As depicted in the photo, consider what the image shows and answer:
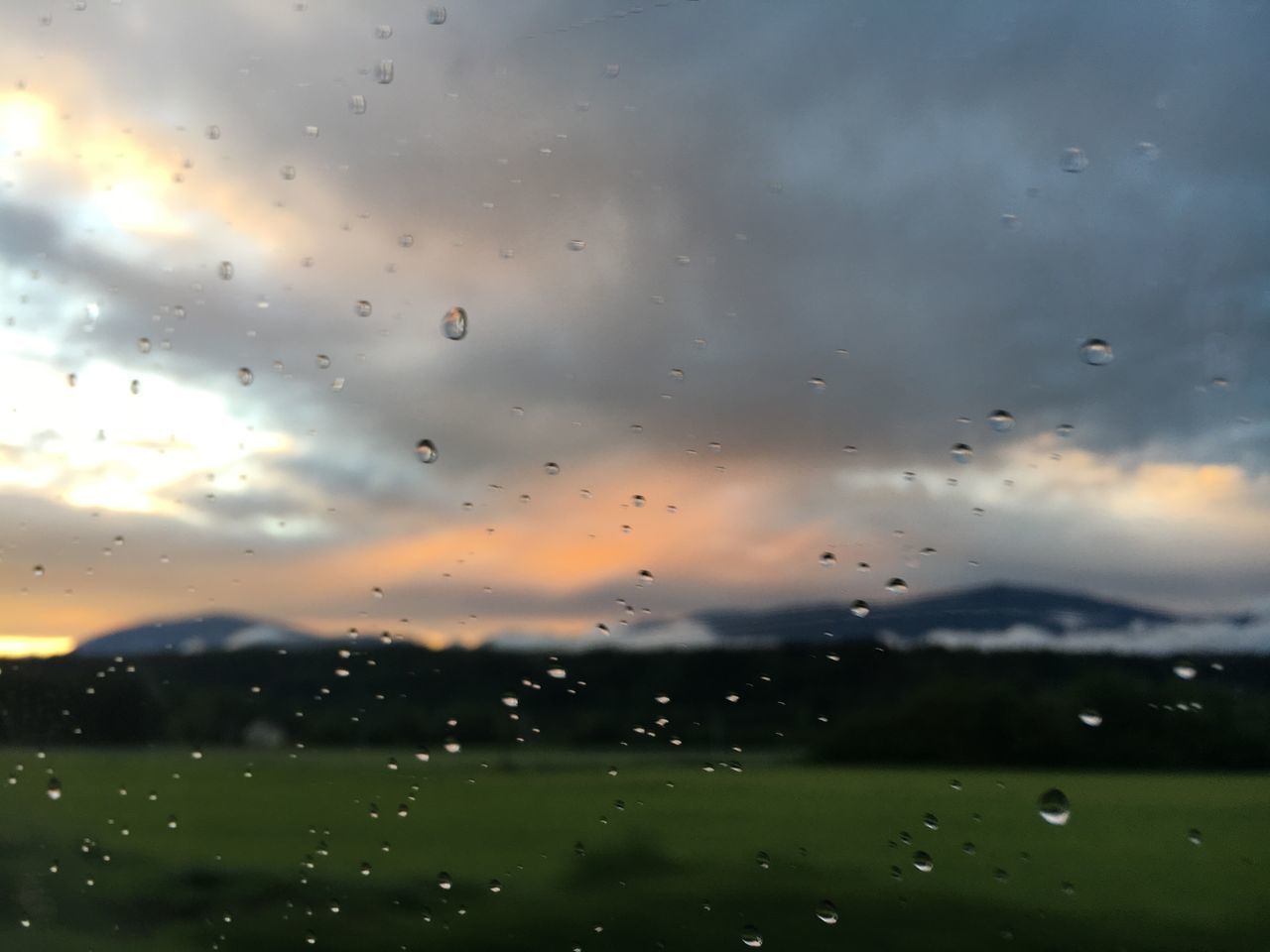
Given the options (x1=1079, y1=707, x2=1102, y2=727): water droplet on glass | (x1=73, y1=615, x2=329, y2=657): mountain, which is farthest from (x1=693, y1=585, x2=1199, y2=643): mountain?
(x1=73, y1=615, x2=329, y2=657): mountain

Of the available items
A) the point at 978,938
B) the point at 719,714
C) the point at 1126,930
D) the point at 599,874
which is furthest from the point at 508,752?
the point at 1126,930

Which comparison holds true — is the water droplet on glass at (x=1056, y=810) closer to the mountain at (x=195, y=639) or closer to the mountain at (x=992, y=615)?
the mountain at (x=992, y=615)

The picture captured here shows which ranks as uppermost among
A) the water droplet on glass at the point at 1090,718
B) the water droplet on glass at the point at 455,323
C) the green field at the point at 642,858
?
the water droplet on glass at the point at 455,323

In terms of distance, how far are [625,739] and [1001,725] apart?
2.83 ft

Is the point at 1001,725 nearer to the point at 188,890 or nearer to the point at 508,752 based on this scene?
the point at 508,752

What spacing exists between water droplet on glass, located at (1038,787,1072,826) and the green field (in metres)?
0.02

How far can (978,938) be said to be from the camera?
6.97 ft

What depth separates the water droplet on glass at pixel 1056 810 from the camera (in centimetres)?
214

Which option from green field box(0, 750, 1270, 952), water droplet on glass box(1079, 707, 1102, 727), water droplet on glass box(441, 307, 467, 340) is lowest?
green field box(0, 750, 1270, 952)

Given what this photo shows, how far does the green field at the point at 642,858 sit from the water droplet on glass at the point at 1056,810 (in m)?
0.02

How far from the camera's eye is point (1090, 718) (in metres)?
2.19

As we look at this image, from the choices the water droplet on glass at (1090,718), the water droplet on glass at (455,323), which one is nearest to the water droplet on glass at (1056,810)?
the water droplet on glass at (1090,718)

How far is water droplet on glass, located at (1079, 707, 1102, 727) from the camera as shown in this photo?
2.18 meters

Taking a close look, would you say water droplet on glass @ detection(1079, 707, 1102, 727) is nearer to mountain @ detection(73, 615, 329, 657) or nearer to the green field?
the green field
